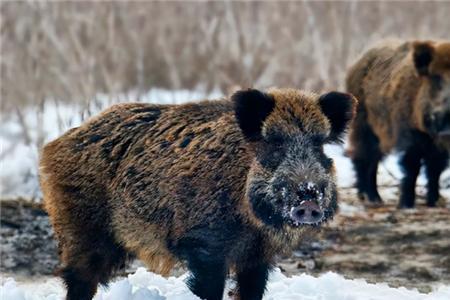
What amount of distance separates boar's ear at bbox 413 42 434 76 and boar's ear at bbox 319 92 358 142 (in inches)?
179

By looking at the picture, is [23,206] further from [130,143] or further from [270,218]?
[270,218]

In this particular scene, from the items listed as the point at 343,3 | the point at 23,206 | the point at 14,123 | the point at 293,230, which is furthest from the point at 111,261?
the point at 343,3

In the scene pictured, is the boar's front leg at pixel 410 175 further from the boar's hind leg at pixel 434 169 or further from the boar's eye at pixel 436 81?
the boar's eye at pixel 436 81

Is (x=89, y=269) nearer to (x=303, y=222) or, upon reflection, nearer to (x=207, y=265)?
(x=207, y=265)

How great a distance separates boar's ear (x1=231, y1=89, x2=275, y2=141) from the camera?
4.89 meters

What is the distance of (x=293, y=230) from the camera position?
4953 millimetres

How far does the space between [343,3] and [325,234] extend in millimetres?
10811

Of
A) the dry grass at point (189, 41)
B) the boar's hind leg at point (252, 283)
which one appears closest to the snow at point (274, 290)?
the boar's hind leg at point (252, 283)

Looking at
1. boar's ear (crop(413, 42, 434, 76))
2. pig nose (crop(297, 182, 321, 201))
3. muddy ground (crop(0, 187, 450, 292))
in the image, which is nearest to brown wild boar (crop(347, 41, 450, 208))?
boar's ear (crop(413, 42, 434, 76))

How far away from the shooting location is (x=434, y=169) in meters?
9.70

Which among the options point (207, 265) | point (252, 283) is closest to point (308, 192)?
point (207, 265)

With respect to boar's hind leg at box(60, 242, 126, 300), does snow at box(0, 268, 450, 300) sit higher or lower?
lower

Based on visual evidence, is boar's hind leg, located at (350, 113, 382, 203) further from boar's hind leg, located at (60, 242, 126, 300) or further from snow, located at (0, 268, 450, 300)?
boar's hind leg, located at (60, 242, 126, 300)

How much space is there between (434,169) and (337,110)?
16.3 feet
